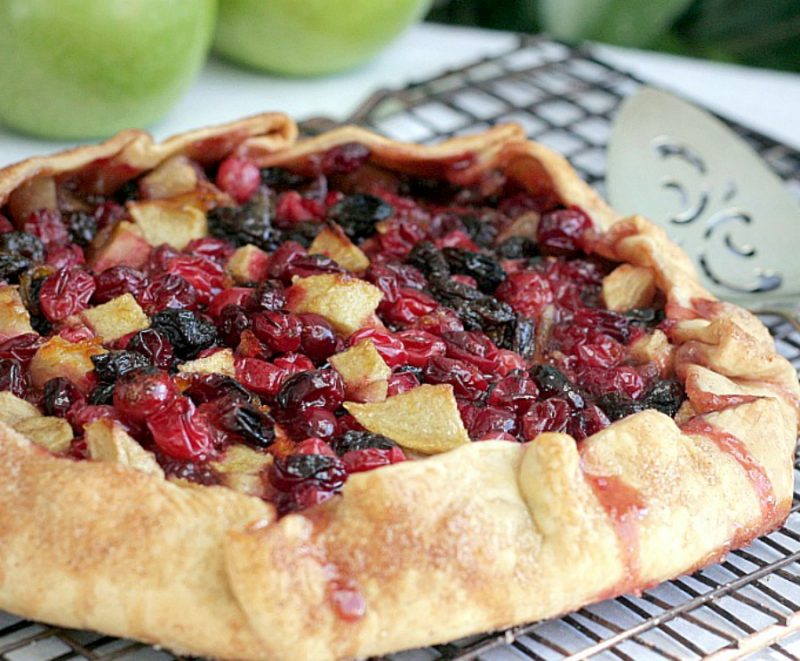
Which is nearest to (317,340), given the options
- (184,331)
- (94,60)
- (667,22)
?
(184,331)

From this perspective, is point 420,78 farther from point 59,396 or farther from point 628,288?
point 59,396

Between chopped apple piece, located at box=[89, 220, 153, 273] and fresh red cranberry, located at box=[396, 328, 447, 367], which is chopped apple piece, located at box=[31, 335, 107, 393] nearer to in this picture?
chopped apple piece, located at box=[89, 220, 153, 273]

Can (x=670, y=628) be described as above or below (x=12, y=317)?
below

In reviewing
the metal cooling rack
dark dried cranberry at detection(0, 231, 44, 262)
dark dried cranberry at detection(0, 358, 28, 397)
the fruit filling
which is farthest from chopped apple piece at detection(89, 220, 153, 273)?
the metal cooling rack

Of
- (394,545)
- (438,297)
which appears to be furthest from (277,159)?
(394,545)

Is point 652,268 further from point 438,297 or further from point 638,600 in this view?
point 638,600
